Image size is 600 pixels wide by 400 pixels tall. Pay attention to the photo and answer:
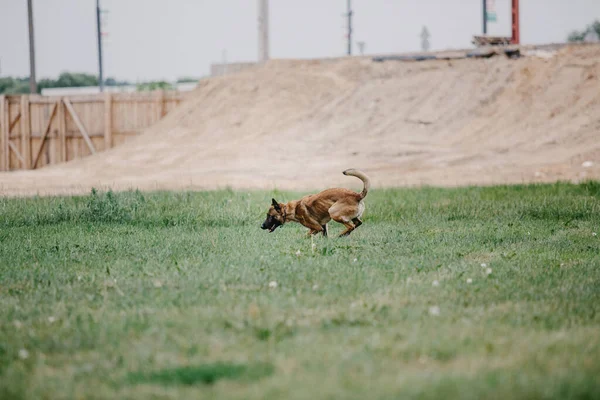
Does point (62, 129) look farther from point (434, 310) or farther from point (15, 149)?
point (434, 310)

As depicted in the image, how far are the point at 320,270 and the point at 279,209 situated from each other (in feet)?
9.50

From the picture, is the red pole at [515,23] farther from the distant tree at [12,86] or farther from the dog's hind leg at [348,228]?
the distant tree at [12,86]

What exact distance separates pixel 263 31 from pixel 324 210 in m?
33.8

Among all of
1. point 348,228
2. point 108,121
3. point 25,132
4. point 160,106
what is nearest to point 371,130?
point 160,106

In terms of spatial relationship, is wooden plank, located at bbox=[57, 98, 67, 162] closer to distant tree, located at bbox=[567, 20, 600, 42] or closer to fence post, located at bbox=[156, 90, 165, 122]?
fence post, located at bbox=[156, 90, 165, 122]

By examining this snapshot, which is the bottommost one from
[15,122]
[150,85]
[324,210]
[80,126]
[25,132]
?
[324,210]

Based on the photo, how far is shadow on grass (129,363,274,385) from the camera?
181 inches

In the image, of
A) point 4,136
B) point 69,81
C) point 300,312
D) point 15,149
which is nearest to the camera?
point 300,312

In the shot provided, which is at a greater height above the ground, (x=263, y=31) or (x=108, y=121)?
(x=263, y=31)

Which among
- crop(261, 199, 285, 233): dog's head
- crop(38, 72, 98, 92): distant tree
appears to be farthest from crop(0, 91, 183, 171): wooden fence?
crop(261, 199, 285, 233): dog's head

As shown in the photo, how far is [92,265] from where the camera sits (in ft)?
28.5

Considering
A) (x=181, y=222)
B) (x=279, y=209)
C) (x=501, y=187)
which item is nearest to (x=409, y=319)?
(x=279, y=209)

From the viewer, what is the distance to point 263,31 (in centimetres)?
4331

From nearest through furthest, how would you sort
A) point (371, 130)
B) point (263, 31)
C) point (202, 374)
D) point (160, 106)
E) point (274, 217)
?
point (202, 374)
point (274, 217)
point (371, 130)
point (160, 106)
point (263, 31)
